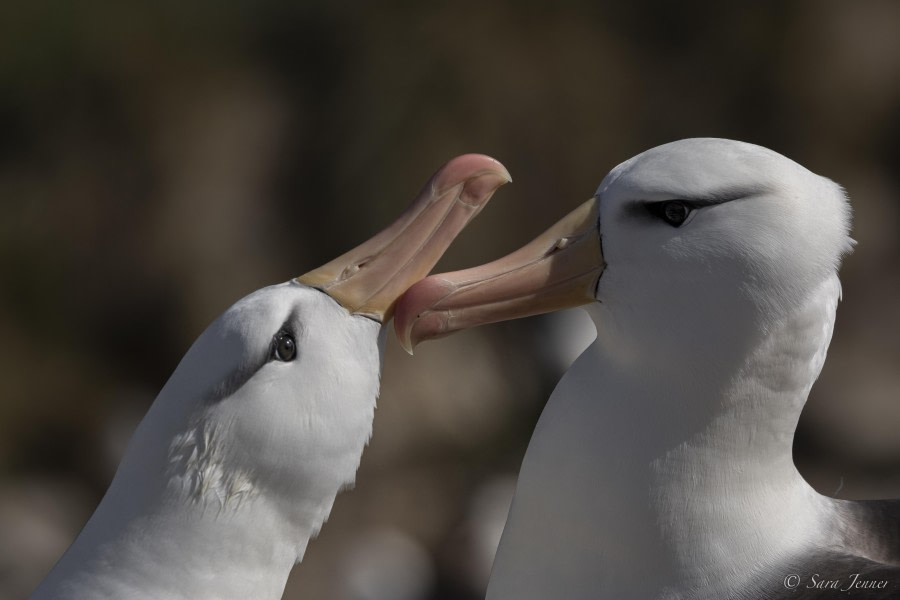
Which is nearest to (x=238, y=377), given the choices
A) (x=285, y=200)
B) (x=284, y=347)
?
(x=284, y=347)

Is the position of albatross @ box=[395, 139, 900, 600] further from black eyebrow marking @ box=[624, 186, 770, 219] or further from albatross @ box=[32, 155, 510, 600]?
albatross @ box=[32, 155, 510, 600]

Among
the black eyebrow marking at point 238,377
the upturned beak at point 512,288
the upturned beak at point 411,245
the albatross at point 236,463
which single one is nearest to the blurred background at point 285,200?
the upturned beak at point 411,245

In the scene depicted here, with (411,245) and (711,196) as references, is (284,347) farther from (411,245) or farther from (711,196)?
(711,196)

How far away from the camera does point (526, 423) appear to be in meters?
7.15

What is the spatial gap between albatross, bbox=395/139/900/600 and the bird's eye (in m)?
0.29

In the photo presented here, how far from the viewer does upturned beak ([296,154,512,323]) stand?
9.36 feet

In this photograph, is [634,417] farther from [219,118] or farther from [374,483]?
[219,118]

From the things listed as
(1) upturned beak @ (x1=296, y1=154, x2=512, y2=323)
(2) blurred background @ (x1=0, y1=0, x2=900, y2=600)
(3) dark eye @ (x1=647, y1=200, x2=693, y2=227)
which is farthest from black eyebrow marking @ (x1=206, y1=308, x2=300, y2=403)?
(2) blurred background @ (x1=0, y1=0, x2=900, y2=600)

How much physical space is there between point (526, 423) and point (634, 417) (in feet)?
14.9

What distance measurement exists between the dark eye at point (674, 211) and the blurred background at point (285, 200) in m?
4.27

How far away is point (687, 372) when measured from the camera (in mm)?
2549

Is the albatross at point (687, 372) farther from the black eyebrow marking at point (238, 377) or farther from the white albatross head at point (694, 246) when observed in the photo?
the black eyebrow marking at point (238, 377)

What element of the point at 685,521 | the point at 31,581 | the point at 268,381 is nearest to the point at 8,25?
the point at 31,581

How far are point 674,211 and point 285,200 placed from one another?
469 cm
